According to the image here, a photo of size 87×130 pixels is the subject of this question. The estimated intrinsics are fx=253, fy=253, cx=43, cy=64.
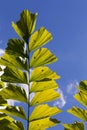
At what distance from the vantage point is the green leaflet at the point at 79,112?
1.56 metres

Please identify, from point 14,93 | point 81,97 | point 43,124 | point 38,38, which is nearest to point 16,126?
point 43,124

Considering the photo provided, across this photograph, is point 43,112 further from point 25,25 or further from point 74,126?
point 25,25

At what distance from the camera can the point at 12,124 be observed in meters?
1.48

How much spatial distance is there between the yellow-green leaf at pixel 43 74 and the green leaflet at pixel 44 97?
0.29ft

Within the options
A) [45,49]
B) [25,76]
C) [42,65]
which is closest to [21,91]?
[25,76]

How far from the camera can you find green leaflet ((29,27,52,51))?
1.65m

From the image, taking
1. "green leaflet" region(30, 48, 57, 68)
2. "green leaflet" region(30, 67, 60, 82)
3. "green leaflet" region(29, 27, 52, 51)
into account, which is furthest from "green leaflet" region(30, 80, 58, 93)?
"green leaflet" region(29, 27, 52, 51)

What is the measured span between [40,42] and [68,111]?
49 centimetres

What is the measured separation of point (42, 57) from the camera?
1.70 meters

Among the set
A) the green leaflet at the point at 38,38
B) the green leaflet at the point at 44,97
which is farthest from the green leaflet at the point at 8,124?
the green leaflet at the point at 38,38

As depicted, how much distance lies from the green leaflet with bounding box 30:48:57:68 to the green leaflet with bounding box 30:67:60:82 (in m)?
0.05

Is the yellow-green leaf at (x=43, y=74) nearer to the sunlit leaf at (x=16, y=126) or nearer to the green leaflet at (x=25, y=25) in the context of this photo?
the green leaflet at (x=25, y=25)

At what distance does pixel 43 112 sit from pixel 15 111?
0.19m

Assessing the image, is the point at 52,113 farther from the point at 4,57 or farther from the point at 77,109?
the point at 4,57
